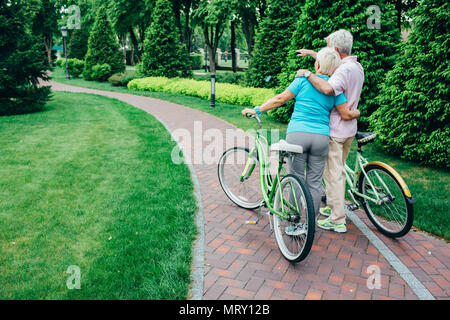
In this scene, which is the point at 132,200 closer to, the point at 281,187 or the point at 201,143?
the point at 281,187

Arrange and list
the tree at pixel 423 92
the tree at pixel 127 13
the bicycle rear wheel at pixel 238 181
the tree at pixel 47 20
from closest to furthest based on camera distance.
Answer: the bicycle rear wheel at pixel 238 181 → the tree at pixel 423 92 → the tree at pixel 127 13 → the tree at pixel 47 20

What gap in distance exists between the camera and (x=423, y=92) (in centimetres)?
621

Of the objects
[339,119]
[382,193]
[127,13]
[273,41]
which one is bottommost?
[382,193]

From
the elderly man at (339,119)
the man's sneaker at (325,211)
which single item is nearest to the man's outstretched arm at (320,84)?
the elderly man at (339,119)

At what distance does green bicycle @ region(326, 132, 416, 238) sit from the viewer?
3727mm

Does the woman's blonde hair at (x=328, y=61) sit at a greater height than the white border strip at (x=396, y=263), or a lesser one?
greater

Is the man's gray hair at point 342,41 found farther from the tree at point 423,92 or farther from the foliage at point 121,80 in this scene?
the foliage at point 121,80

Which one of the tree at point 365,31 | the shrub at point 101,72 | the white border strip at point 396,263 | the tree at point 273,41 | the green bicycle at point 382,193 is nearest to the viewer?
the white border strip at point 396,263

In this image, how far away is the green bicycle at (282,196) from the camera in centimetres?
325

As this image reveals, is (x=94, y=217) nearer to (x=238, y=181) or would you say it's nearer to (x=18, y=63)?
(x=238, y=181)

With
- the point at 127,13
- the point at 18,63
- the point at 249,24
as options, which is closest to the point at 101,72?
the point at 127,13

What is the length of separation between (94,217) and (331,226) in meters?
2.98

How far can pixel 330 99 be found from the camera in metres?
3.51
